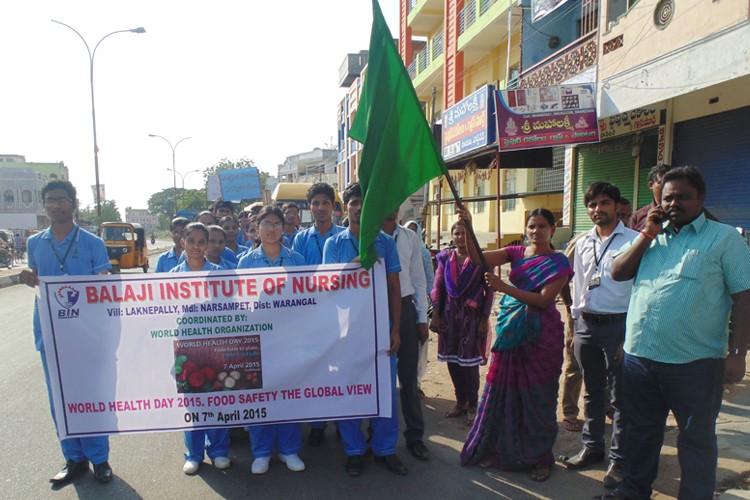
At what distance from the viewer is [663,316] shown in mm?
2508

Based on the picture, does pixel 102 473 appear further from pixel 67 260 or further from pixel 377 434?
pixel 377 434

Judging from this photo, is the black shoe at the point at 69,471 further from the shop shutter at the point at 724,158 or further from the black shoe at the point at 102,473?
the shop shutter at the point at 724,158

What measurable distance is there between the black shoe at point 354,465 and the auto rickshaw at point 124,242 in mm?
17287

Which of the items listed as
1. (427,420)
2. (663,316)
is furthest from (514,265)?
(427,420)

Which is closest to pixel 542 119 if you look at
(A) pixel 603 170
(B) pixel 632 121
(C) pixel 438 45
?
(B) pixel 632 121

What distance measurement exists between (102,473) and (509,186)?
14444mm

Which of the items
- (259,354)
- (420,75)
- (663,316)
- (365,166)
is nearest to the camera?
(663,316)

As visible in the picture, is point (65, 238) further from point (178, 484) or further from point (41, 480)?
point (178, 484)

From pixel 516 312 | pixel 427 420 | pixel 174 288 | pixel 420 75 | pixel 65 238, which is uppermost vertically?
pixel 420 75

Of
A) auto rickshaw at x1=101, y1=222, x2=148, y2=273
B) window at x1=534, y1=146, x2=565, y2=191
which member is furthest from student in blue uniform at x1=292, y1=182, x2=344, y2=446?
auto rickshaw at x1=101, y1=222, x2=148, y2=273

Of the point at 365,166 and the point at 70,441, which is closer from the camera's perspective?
the point at 365,166

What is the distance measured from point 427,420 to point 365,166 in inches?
95.4

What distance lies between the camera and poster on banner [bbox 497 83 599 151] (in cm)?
854

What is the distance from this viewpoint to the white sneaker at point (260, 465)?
3.32 meters
